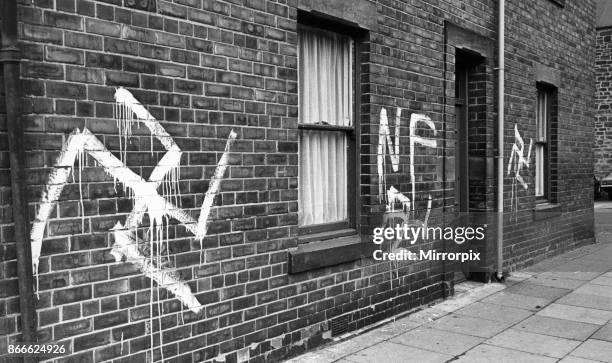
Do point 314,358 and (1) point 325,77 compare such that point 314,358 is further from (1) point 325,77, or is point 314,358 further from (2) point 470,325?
(1) point 325,77

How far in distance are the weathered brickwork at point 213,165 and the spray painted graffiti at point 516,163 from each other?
1.93 m

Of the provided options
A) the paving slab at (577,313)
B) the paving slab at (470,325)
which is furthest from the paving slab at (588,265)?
the paving slab at (470,325)

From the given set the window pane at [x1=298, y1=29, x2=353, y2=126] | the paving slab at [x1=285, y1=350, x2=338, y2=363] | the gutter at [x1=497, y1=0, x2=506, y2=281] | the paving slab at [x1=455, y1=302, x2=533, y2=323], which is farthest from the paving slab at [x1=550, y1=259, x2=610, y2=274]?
the paving slab at [x1=285, y1=350, x2=338, y2=363]

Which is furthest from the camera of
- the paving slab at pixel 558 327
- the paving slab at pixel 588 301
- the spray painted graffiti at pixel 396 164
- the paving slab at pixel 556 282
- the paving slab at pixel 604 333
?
the paving slab at pixel 556 282

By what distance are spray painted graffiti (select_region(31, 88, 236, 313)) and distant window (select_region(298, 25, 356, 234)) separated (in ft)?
4.62

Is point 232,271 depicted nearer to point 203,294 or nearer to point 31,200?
point 203,294

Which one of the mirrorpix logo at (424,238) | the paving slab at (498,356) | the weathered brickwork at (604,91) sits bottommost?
the paving slab at (498,356)

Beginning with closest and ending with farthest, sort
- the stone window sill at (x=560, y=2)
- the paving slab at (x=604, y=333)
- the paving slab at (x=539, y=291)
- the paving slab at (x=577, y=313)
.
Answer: the paving slab at (x=604, y=333) < the paving slab at (x=577, y=313) < the paving slab at (x=539, y=291) < the stone window sill at (x=560, y=2)

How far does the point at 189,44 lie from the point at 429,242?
12.5ft

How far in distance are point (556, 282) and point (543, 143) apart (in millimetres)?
2865

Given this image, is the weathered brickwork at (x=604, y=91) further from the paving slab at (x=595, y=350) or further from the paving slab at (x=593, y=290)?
the paving slab at (x=595, y=350)

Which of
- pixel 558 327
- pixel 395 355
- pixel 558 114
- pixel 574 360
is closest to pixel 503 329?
pixel 558 327

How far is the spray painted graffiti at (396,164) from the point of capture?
5754mm

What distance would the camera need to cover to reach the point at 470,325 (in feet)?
19.4
